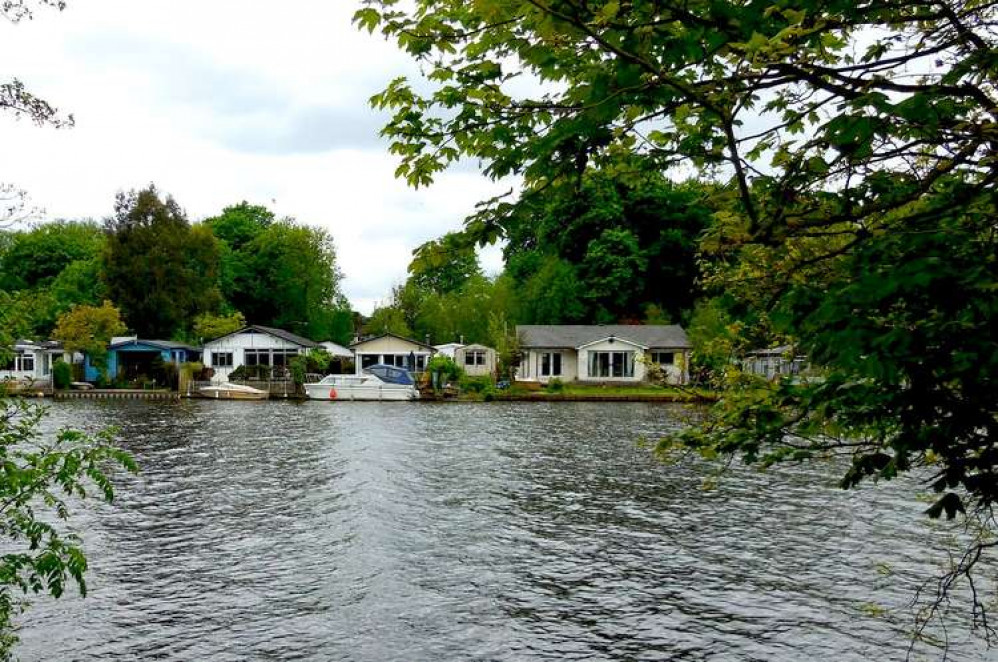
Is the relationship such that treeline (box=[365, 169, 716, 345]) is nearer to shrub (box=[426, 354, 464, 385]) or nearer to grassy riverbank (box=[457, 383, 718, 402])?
shrub (box=[426, 354, 464, 385])

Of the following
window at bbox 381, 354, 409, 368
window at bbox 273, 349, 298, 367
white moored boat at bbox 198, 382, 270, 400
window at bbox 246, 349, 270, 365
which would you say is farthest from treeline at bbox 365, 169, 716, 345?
white moored boat at bbox 198, 382, 270, 400

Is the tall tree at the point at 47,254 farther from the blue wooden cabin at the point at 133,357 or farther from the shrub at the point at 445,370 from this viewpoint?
the shrub at the point at 445,370

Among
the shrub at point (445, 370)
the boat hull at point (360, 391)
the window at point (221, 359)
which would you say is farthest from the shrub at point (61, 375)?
the shrub at point (445, 370)

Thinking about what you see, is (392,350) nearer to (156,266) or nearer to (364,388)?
(364,388)

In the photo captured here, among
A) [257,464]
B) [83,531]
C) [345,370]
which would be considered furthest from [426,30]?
[345,370]

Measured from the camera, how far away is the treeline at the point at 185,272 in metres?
70.4

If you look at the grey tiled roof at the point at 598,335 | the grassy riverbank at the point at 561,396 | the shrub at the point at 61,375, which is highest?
the grey tiled roof at the point at 598,335

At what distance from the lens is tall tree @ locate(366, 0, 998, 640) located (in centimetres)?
338

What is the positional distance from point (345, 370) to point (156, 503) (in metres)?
43.4

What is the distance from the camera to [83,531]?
1352cm

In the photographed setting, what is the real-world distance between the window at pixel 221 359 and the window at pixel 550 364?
24.1m

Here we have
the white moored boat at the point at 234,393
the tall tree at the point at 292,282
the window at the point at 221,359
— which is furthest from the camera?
the tall tree at the point at 292,282

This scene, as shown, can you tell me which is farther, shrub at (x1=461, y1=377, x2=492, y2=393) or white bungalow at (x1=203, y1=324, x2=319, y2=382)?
white bungalow at (x1=203, y1=324, x2=319, y2=382)

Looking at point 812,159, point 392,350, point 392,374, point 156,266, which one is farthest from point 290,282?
point 812,159
